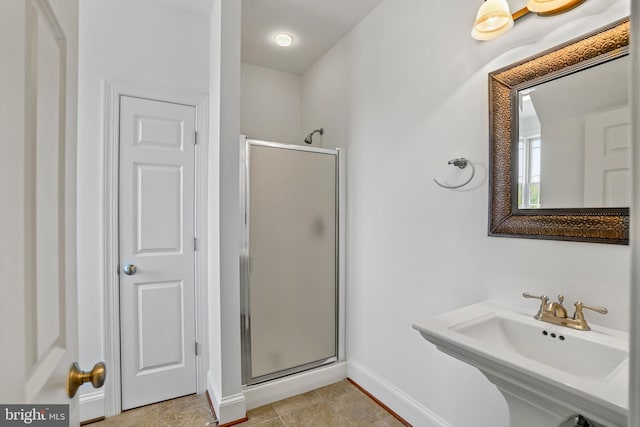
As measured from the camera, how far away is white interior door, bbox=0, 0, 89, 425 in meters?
0.39

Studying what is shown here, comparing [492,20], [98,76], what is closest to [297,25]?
[98,76]

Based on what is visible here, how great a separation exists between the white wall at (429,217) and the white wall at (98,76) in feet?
4.50

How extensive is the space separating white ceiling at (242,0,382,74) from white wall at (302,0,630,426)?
136 mm

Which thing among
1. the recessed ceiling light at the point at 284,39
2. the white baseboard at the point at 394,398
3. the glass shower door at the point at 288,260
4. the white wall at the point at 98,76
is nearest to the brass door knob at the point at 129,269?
the white wall at the point at 98,76

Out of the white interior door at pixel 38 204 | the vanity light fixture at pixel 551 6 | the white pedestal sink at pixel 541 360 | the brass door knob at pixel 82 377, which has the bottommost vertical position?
the white pedestal sink at pixel 541 360

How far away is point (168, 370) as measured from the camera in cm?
217

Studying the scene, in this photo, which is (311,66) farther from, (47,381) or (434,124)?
(47,381)

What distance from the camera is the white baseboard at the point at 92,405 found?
192 centimetres

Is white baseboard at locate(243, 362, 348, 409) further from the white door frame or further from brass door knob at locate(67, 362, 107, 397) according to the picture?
brass door knob at locate(67, 362, 107, 397)

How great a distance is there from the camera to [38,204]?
1.65ft

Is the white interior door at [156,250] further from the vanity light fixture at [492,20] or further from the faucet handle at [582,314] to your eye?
the faucet handle at [582,314]

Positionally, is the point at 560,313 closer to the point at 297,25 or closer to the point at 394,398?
the point at 394,398

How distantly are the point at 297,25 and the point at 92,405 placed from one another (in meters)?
2.95

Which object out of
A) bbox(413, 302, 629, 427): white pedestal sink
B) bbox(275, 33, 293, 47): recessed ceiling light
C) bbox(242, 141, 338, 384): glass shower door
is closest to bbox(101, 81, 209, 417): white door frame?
bbox(242, 141, 338, 384): glass shower door
